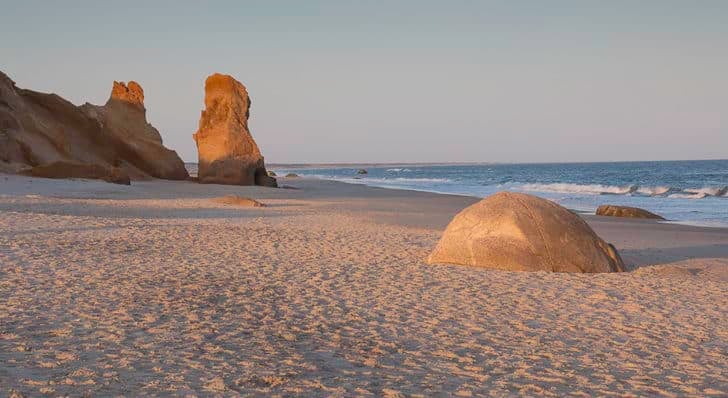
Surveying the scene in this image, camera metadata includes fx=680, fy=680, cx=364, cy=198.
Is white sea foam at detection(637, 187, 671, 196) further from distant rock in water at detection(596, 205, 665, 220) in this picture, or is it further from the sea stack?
the sea stack

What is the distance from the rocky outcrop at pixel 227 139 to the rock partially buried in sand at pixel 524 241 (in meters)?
27.0

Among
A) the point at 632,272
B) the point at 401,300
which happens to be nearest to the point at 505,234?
the point at 632,272

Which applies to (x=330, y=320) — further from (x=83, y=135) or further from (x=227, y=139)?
(x=83, y=135)

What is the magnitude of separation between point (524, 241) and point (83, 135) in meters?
31.9

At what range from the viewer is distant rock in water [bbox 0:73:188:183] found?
1208 inches

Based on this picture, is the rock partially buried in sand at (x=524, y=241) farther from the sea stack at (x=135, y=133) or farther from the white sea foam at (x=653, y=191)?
the white sea foam at (x=653, y=191)

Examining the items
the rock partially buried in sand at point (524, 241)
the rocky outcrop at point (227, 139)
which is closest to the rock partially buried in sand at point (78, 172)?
the rocky outcrop at point (227, 139)

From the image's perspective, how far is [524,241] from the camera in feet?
33.6

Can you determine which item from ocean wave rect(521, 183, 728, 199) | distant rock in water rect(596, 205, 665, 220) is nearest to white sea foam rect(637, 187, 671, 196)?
ocean wave rect(521, 183, 728, 199)

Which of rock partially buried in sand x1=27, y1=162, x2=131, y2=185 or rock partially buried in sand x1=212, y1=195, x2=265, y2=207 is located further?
rock partially buried in sand x1=27, y1=162, x2=131, y2=185

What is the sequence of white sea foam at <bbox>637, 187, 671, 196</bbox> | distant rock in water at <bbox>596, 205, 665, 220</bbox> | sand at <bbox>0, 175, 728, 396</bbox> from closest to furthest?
1. sand at <bbox>0, 175, 728, 396</bbox>
2. distant rock in water at <bbox>596, 205, 665, 220</bbox>
3. white sea foam at <bbox>637, 187, 671, 196</bbox>

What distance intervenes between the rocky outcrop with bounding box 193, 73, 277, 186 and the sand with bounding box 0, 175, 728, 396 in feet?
77.5

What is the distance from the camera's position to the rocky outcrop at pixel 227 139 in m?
36.6

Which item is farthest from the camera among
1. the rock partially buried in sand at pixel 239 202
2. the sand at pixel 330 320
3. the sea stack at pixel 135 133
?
the sea stack at pixel 135 133
